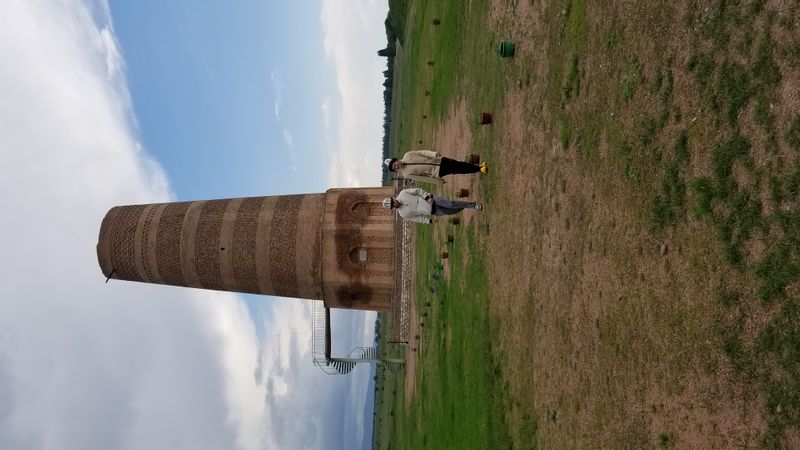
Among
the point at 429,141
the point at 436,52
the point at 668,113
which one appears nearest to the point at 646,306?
the point at 668,113

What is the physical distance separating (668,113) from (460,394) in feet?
29.8

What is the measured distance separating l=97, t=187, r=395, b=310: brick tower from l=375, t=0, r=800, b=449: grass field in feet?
9.04

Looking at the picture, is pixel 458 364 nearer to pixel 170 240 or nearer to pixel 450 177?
pixel 450 177

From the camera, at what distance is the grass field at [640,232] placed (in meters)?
4.64

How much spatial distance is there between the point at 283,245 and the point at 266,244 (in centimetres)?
37

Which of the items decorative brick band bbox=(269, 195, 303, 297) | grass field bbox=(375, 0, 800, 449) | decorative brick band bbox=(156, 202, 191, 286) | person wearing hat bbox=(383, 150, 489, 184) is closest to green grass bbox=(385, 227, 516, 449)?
grass field bbox=(375, 0, 800, 449)

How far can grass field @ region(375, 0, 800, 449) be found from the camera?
4.64 metres

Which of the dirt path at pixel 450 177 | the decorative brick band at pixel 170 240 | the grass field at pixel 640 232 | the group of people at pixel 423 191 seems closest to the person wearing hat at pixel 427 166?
the group of people at pixel 423 191

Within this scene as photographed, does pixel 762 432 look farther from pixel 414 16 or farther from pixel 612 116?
pixel 414 16

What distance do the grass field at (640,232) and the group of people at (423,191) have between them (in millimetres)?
1152

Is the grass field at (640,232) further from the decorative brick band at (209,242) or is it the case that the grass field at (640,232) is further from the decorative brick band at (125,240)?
the decorative brick band at (125,240)

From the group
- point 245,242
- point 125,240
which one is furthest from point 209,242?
point 125,240

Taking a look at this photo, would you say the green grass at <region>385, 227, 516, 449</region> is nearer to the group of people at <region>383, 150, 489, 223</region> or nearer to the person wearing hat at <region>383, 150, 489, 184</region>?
the group of people at <region>383, 150, 489, 223</region>

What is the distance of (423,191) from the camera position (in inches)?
374
